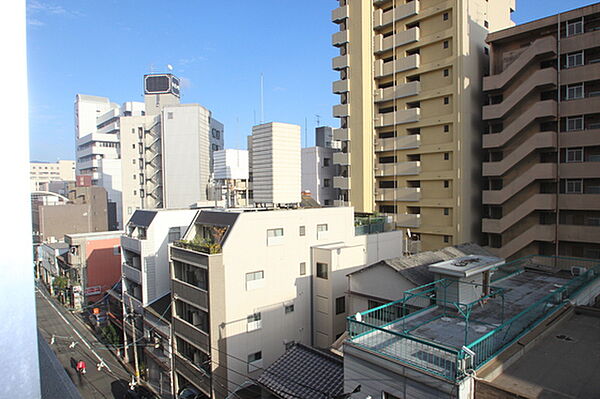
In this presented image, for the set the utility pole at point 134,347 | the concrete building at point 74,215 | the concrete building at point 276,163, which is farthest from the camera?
the concrete building at point 74,215

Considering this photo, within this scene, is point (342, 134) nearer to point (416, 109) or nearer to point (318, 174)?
point (318, 174)

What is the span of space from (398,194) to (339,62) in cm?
1267

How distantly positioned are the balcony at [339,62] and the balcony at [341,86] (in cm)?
118

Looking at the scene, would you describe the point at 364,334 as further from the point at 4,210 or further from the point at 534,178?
the point at 534,178

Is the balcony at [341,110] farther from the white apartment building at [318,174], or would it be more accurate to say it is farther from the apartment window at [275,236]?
the apartment window at [275,236]

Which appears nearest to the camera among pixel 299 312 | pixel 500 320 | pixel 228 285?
pixel 500 320

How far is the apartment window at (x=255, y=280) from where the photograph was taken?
→ 17.5 metres

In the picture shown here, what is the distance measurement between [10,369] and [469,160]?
97.7 ft

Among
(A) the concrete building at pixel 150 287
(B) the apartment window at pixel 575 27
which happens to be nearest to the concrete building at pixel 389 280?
(A) the concrete building at pixel 150 287

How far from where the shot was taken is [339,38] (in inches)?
1303

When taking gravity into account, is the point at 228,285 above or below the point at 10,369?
below

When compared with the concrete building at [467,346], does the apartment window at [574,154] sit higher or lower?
A: higher

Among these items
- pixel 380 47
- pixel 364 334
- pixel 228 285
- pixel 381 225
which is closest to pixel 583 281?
pixel 364 334

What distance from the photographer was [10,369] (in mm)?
1310
